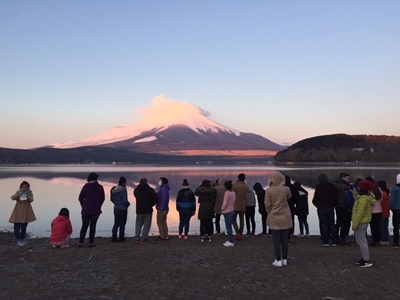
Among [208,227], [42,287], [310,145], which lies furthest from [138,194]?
[310,145]

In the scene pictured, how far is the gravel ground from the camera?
548 centimetres

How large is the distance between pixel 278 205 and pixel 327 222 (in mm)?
2764

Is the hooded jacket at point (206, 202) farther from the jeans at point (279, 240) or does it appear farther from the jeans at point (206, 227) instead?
the jeans at point (279, 240)

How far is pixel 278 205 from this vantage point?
266 inches

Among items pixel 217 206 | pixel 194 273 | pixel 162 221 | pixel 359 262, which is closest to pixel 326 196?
pixel 359 262

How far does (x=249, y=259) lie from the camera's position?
732 cm

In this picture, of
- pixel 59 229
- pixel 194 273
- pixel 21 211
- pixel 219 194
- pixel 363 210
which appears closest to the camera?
pixel 194 273

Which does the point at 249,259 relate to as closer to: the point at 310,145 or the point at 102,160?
the point at 310,145

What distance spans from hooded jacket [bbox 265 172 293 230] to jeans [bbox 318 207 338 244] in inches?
88.7

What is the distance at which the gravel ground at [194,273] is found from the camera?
18.0 ft

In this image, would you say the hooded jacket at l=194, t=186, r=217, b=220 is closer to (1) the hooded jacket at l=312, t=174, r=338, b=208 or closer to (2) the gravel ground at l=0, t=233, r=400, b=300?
(2) the gravel ground at l=0, t=233, r=400, b=300

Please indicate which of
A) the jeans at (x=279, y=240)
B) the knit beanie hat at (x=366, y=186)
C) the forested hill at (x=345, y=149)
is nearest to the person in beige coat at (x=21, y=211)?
the jeans at (x=279, y=240)

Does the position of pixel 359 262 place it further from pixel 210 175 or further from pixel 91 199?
pixel 210 175

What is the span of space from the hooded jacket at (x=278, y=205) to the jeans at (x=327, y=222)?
2253 millimetres
